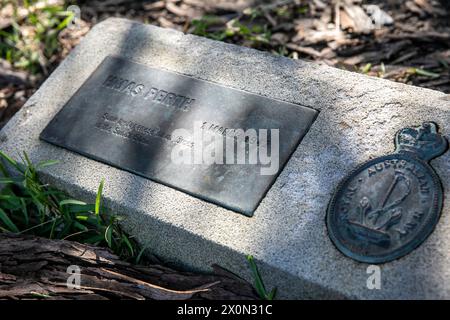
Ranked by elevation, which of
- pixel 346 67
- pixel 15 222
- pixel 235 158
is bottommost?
pixel 15 222

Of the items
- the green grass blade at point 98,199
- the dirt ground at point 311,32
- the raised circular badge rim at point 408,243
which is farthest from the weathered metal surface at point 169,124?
the dirt ground at point 311,32

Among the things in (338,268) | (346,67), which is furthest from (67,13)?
(338,268)

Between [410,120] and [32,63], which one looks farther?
[32,63]

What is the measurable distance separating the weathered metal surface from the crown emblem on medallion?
38cm

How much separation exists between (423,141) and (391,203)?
292 millimetres

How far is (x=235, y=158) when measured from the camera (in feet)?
7.25

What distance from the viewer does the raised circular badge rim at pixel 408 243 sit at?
1.83 m

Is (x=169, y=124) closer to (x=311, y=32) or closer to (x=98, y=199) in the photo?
(x=98, y=199)

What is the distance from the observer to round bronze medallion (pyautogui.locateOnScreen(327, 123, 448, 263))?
1.86 m

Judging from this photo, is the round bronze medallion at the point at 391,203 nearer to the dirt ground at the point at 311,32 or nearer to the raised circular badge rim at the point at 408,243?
the raised circular badge rim at the point at 408,243

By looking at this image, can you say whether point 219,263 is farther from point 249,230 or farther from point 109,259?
point 109,259

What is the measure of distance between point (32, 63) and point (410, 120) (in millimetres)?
2496
